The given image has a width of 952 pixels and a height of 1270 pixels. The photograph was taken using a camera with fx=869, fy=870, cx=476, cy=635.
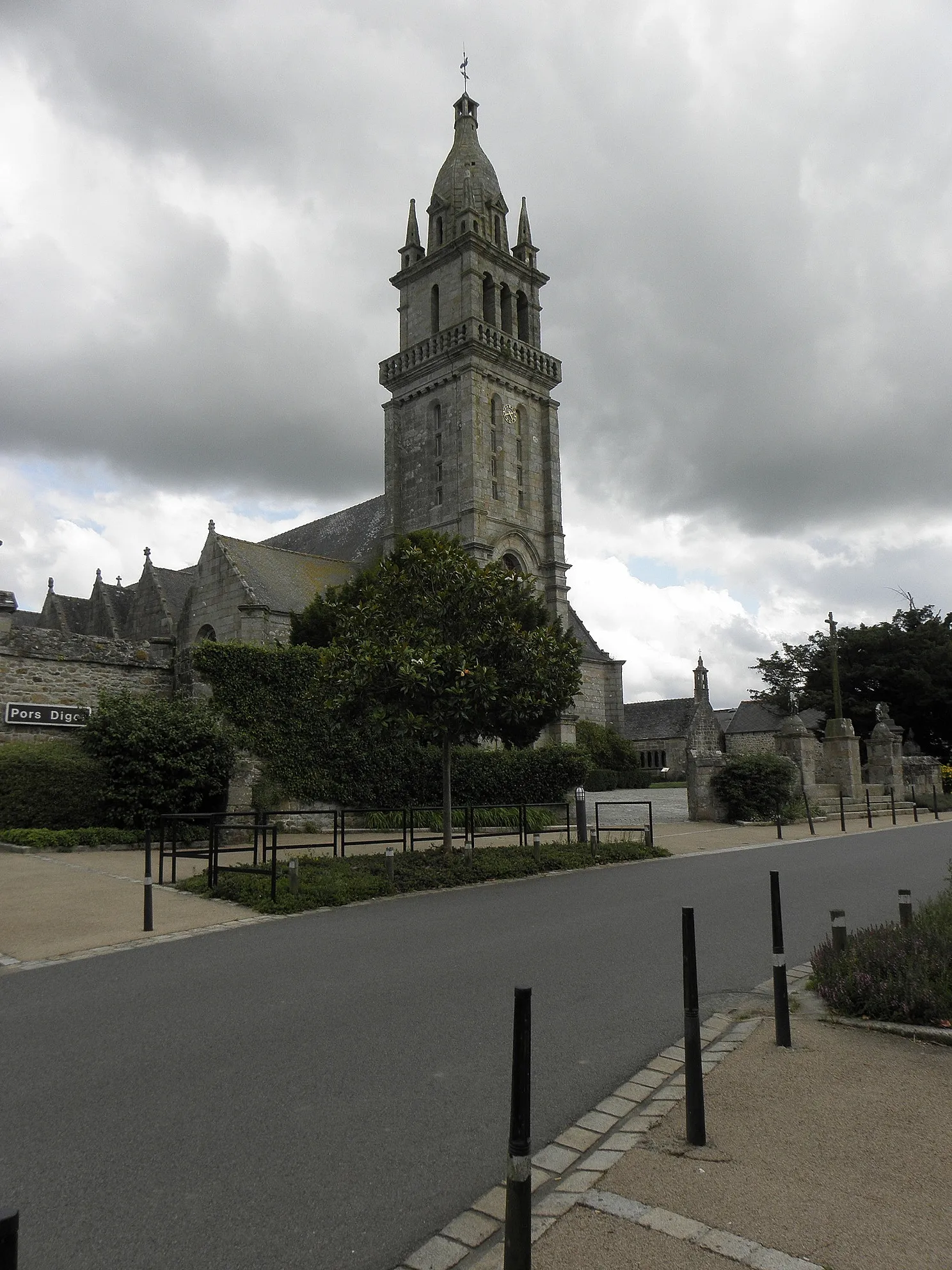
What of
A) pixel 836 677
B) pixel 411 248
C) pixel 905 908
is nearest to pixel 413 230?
pixel 411 248

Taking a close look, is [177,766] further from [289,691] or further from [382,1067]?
[382,1067]

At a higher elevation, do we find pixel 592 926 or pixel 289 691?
pixel 289 691

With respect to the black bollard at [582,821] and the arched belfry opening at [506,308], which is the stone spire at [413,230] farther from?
the black bollard at [582,821]

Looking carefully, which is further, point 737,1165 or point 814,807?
point 814,807

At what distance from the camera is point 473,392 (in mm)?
40531

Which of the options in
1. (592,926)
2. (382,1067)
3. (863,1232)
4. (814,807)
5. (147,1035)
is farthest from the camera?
(814,807)

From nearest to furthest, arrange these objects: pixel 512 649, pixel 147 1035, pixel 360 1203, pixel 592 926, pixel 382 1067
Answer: pixel 360 1203
pixel 382 1067
pixel 147 1035
pixel 592 926
pixel 512 649

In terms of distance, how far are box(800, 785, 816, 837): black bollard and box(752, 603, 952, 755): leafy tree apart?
23.5 m

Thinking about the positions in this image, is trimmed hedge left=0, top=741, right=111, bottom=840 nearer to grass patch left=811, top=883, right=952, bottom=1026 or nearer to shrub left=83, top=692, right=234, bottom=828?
shrub left=83, top=692, right=234, bottom=828

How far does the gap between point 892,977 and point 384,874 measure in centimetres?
760

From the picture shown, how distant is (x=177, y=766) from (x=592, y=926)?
1125cm

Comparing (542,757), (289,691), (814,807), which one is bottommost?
(814,807)

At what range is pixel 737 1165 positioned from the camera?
3553 mm

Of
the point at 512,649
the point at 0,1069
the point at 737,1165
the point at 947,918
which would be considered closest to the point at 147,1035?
the point at 0,1069
